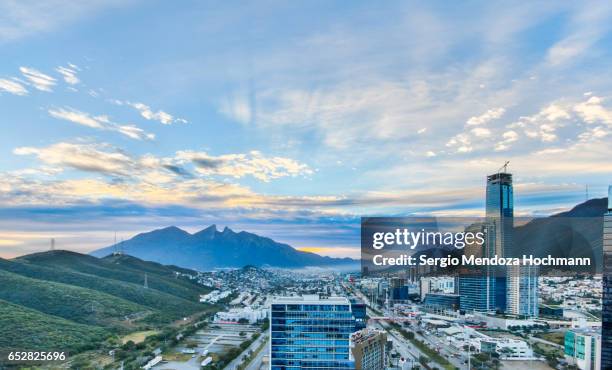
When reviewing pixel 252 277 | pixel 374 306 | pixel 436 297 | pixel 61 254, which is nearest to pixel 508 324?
pixel 436 297

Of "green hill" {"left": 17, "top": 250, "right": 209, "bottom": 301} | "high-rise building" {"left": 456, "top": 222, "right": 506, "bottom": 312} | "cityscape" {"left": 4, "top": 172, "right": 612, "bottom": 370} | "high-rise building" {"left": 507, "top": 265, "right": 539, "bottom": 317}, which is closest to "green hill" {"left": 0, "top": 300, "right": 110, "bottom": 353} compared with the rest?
"cityscape" {"left": 4, "top": 172, "right": 612, "bottom": 370}

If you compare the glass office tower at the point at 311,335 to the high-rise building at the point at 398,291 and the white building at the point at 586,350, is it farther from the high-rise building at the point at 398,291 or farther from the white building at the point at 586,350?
the high-rise building at the point at 398,291

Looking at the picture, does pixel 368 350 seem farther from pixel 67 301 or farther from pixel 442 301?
pixel 442 301

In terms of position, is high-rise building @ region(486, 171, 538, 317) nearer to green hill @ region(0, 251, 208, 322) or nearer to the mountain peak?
green hill @ region(0, 251, 208, 322)

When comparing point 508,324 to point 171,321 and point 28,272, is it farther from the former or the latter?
point 28,272

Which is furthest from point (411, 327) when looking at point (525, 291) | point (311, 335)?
point (311, 335)

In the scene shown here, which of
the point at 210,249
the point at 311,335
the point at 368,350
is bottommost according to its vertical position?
the point at 210,249
